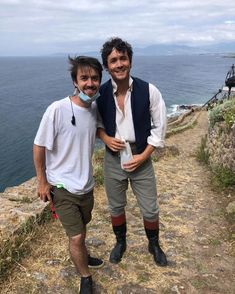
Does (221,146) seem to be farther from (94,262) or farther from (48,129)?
(48,129)

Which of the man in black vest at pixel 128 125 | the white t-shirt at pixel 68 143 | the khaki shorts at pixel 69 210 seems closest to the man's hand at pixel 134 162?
the man in black vest at pixel 128 125

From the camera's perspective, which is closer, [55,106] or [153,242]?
[55,106]

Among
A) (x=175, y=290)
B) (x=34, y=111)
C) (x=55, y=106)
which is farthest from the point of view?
(x=34, y=111)

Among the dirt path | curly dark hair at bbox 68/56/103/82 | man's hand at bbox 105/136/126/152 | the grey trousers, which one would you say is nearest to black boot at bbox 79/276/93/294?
the dirt path

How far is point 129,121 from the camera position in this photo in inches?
164

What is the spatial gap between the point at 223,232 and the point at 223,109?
4.34 metres

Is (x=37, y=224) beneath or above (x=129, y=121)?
beneath

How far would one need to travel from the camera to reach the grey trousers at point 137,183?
443 centimetres

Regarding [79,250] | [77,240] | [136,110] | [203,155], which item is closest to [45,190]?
[77,240]

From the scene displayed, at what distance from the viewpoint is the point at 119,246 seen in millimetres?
5055

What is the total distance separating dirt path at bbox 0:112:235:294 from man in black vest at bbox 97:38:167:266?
34.3 inches

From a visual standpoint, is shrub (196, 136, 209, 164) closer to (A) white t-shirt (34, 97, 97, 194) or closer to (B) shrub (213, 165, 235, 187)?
(B) shrub (213, 165, 235, 187)

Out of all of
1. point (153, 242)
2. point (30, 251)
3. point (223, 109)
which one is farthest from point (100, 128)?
point (223, 109)

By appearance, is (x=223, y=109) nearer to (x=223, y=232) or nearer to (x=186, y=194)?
(x=186, y=194)
